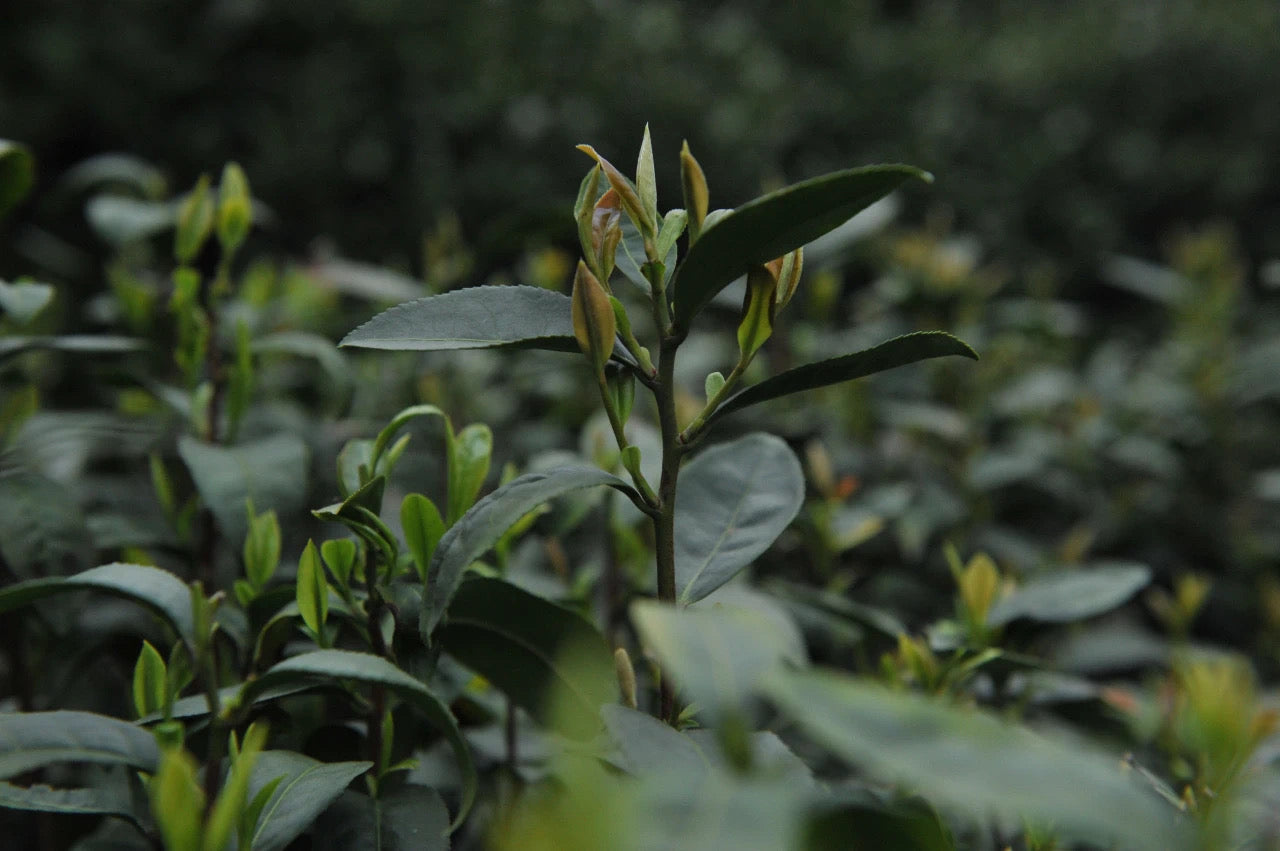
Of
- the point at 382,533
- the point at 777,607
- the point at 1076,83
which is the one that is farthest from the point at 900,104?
the point at 382,533

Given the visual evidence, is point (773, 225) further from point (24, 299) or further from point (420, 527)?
point (24, 299)

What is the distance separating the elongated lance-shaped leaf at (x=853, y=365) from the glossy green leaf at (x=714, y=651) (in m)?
0.27

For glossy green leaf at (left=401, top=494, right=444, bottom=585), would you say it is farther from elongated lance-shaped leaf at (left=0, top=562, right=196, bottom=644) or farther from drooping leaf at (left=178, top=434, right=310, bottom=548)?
drooping leaf at (left=178, top=434, right=310, bottom=548)

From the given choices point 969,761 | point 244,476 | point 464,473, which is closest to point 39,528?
point 244,476

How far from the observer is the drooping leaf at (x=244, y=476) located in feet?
3.37

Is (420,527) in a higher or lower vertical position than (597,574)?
higher

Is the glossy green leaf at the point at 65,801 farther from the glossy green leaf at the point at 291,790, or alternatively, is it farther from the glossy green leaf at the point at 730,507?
the glossy green leaf at the point at 730,507

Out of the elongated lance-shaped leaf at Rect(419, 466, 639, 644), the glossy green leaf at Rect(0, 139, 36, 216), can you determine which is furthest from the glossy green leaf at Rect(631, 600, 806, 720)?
the glossy green leaf at Rect(0, 139, 36, 216)

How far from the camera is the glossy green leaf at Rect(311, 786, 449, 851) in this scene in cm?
76

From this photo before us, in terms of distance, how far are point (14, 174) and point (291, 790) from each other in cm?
83

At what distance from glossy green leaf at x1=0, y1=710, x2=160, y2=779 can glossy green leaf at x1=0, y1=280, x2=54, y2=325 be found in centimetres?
52

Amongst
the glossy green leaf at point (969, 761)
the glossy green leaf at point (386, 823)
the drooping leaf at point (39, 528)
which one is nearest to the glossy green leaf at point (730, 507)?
the glossy green leaf at point (386, 823)

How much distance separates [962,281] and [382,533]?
1502 mm

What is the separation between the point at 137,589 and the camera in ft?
2.31
